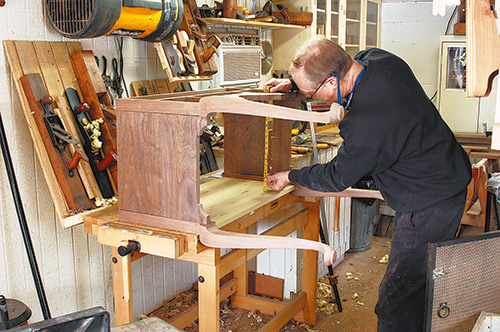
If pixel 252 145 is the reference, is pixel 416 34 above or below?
above

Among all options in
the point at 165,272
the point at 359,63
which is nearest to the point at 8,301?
the point at 165,272

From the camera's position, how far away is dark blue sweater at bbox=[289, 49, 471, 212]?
1998 millimetres

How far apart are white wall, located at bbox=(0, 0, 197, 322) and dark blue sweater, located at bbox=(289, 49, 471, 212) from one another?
46.1 inches

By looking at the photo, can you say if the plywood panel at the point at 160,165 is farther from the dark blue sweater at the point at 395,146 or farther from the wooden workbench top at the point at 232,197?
the dark blue sweater at the point at 395,146

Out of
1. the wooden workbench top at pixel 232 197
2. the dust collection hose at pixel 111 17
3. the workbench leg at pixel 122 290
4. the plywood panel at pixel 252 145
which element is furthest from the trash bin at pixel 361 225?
the workbench leg at pixel 122 290

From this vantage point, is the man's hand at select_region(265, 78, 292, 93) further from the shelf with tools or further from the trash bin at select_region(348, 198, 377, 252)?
the trash bin at select_region(348, 198, 377, 252)

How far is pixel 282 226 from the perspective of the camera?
273 centimetres

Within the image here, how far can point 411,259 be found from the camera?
7.13ft

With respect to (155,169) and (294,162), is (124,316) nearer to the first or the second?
(155,169)

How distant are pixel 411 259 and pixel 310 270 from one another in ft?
3.56

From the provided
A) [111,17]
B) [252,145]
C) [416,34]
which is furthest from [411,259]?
[416,34]

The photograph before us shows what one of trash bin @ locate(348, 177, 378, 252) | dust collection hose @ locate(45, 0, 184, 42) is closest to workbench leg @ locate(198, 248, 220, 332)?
dust collection hose @ locate(45, 0, 184, 42)

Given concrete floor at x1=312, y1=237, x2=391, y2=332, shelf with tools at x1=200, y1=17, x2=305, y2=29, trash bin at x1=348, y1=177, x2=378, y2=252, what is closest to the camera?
shelf with tools at x1=200, y1=17, x2=305, y2=29

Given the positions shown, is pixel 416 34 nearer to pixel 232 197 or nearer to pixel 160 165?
pixel 232 197
